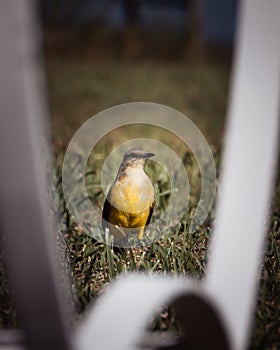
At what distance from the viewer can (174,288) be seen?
32.8 inches

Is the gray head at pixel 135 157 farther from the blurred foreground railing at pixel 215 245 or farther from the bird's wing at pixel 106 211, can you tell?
the blurred foreground railing at pixel 215 245

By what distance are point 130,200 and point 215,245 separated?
20.4 inches

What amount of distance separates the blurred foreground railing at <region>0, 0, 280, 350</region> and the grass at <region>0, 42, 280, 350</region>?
10.6 inches

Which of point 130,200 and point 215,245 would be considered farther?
point 130,200

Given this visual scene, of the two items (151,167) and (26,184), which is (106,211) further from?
(26,184)

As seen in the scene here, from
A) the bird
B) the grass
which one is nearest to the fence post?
the grass

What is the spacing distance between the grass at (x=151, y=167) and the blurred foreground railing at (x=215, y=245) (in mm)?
270

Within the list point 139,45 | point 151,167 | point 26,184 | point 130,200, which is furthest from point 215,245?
point 139,45

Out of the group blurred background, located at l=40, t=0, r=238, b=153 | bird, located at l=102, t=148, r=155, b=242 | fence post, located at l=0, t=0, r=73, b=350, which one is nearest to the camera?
fence post, located at l=0, t=0, r=73, b=350

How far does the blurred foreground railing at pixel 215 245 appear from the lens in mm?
686

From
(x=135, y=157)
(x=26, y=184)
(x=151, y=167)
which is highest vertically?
(x=26, y=184)

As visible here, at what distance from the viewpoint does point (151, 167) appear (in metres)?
1.99

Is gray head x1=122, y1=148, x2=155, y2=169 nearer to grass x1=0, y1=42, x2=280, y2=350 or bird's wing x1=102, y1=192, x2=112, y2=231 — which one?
bird's wing x1=102, y1=192, x2=112, y2=231

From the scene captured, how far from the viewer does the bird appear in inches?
54.2
